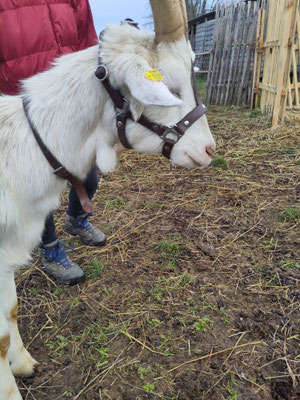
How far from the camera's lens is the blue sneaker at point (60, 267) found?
9.45ft

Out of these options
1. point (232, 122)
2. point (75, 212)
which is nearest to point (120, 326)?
point (75, 212)

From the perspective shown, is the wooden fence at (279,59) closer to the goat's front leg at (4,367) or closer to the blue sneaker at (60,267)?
the blue sneaker at (60,267)

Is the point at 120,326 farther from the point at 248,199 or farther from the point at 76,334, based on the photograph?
the point at 248,199

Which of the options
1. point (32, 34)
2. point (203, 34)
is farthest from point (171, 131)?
point (203, 34)

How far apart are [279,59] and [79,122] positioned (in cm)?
637

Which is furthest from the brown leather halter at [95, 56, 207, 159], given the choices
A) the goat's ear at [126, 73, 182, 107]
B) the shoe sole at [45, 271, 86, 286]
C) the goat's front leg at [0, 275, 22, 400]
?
the shoe sole at [45, 271, 86, 286]

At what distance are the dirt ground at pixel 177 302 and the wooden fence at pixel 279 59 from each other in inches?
126

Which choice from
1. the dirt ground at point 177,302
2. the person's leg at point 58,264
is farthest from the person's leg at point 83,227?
the person's leg at point 58,264

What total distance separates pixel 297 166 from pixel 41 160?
4355 mm

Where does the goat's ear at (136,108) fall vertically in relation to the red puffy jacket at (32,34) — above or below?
below

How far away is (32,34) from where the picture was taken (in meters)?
2.08

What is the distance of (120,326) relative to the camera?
246 centimetres

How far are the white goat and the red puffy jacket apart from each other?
1.12ft

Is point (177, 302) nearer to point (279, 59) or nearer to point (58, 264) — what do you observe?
point (58, 264)
